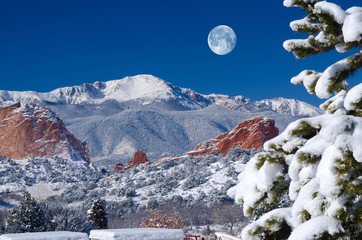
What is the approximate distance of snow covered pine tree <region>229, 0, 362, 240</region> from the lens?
241 cm

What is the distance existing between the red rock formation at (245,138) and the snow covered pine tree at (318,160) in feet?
231

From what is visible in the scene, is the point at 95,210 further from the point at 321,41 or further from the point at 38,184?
the point at 38,184

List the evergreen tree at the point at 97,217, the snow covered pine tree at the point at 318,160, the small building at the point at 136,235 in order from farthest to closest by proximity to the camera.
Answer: the evergreen tree at the point at 97,217 → the small building at the point at 136,235 → the snow covered pine tree at the point at 318,160

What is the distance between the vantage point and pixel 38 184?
67.7 metres

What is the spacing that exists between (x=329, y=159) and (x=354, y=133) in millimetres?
235

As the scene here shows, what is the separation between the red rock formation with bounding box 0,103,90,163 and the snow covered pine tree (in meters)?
85.4

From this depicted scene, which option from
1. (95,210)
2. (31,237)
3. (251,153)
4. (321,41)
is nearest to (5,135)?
(251,153)

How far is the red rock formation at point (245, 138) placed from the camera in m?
74.3

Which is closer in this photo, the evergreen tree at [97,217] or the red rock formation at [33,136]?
the evergreen tree at [97,217]

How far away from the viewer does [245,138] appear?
76188 millimetres

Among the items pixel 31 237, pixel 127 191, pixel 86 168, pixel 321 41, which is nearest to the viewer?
pixel 321 41

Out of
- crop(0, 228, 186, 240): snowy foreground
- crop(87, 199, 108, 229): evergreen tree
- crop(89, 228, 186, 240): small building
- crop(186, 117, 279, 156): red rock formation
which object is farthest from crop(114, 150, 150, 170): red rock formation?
crop(89, 228, 186, 240): small building

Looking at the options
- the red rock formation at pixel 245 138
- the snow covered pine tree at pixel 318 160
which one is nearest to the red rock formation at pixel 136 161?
the red rock formation at pixel 245 138

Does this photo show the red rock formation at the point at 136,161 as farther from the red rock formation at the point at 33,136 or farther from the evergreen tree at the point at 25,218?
the evergreen tree at the point at 25,218
